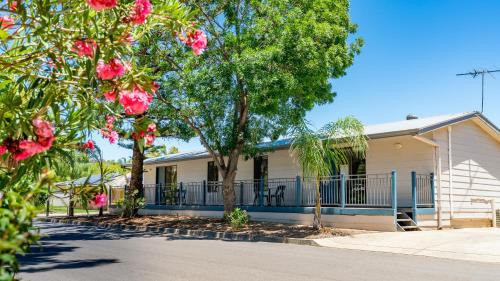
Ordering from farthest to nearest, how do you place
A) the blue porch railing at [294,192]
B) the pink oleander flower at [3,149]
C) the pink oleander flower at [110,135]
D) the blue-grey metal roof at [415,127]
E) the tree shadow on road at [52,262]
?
the blue porch railing at [294,192] < the blue-grey metal roof at [415,127] < the tree shadow on road at [52,262] < the pink oleander flower at [110,135] < the pink oleander flower at [3,149]

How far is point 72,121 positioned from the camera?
3.70 m

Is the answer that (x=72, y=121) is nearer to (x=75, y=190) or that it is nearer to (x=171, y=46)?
(x=75, y=190)

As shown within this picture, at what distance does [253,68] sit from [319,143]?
302 cm

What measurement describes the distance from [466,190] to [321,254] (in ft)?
32.7

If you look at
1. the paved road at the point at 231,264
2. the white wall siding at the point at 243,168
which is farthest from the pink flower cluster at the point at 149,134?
the white wall siding at the point at 243,168

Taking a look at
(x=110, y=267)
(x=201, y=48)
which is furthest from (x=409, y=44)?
(x=201, y=48)

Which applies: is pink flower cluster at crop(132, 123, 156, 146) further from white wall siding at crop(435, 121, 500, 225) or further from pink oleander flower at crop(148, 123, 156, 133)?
white wall siding at crop(435, 121, 500, 225)

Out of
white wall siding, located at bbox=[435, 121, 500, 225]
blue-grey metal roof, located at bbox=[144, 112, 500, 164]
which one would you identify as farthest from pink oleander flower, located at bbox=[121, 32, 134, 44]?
white wall siding, located at bbox=[435, 121, 500, 225]

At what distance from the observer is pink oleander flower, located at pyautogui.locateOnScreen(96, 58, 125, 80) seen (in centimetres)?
347

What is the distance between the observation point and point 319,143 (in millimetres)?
14852

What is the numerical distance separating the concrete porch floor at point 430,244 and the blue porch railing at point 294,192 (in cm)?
166

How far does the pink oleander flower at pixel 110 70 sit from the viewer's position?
3.47m

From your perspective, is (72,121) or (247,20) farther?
(247,20)

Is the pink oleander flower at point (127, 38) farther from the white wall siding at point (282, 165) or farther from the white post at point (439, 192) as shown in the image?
the white wall siding at point (282, 165)
